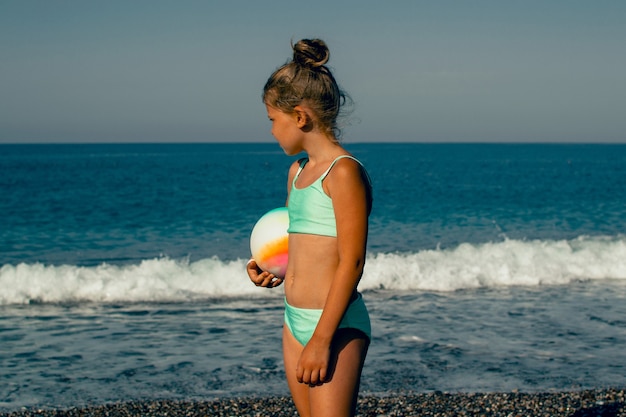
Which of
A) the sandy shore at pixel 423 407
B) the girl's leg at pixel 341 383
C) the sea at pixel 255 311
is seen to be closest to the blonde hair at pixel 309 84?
the girl's leg at pixel 341 383

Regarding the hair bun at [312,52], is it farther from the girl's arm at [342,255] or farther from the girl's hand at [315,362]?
the girl's hand at [315,362]

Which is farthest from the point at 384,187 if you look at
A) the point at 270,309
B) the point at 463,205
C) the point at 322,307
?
the point at 322,307

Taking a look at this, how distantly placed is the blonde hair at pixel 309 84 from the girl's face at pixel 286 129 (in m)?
0.03

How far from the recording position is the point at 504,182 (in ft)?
167

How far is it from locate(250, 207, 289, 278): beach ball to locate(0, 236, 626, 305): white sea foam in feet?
29.1

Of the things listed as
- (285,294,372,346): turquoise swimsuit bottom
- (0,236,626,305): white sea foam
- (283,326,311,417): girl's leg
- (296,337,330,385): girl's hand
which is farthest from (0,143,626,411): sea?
(296,337,330,385): girl's hand

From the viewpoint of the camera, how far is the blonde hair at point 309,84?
2848mm

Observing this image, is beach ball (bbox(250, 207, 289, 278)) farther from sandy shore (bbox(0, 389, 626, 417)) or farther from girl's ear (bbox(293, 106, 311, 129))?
sandy shore (bbox(0, 389, 626, 417))

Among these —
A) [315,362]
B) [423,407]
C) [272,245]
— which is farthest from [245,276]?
[315,362]

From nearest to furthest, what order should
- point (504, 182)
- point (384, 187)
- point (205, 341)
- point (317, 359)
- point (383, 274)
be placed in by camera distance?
point (317, 359) → point (205, 341) → point (383, 274) → point (384, 187) → point (504, 182)

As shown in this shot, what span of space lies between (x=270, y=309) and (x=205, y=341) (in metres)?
2.18

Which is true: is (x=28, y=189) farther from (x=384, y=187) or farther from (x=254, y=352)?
(x=254, y=352)

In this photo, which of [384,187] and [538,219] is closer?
[538,219]

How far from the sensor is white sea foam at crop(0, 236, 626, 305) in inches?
496
